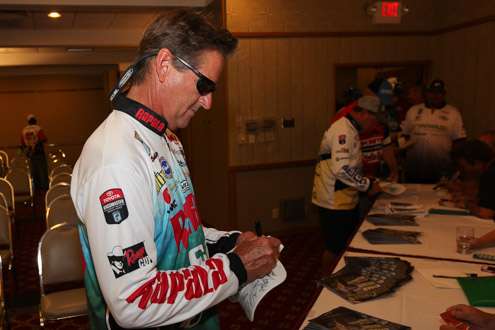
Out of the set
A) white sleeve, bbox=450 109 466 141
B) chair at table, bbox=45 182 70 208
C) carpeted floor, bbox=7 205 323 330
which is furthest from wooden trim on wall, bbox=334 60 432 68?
chair at table, bbox=45 182 70 208

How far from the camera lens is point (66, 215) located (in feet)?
11.8

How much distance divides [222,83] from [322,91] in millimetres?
1254

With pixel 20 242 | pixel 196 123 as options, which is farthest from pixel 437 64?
pixel 20 242

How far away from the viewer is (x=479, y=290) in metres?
1.86

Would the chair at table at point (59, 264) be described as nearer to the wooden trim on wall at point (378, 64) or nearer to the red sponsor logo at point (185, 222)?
the red sponsor logo at point (185, 222)

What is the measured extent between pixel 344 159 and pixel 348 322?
178 cm

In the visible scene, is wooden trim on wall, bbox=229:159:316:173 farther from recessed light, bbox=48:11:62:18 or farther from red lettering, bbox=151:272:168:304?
red lettering, bbox=151:272:168:304

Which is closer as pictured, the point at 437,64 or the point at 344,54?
the point at 344,54

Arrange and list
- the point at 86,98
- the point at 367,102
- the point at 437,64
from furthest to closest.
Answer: the point at 86,98
the point at 437,64
the point at 367,102

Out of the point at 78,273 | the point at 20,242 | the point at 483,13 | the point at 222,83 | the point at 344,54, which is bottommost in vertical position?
the point at 20,242

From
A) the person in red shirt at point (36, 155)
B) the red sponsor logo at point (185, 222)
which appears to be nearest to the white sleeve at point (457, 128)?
the red sponsor logo at point (185, 222)

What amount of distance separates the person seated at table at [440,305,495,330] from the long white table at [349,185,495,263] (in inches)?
30.2

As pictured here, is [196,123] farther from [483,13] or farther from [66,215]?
[483,13]

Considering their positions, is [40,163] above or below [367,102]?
below
